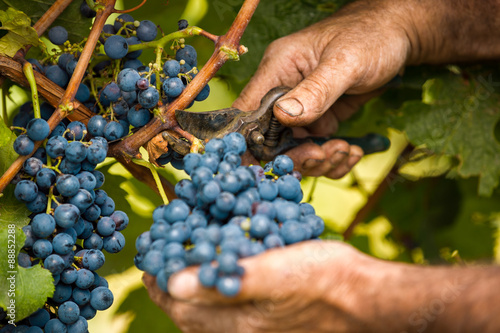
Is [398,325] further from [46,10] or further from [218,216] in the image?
[46,10]

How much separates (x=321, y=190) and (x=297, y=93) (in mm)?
1305

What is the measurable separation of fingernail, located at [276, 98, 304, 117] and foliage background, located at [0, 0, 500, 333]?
0.58m

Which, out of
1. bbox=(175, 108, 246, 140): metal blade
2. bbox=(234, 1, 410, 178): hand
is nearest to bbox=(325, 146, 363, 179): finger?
bbox=(234, 1, 410, 178): hand

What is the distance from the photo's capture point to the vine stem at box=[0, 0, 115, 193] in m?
1.15

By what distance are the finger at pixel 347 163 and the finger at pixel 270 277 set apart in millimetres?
1042

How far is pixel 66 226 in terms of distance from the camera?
109cm

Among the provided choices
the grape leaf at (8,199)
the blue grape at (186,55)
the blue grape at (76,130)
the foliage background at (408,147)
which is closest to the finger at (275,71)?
the foliage background at (408,147)

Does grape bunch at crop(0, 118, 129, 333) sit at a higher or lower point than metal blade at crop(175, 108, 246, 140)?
lower

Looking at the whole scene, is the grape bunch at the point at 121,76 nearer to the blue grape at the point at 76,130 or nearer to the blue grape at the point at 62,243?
the blue grape at the point at 76,130

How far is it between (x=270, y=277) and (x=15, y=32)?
923 millimetres

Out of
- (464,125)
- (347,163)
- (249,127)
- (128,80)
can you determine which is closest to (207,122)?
(249,127)

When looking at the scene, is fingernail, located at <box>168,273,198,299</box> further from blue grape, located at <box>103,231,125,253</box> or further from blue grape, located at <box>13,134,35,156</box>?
blue grape, located at <box>13,134,35,156</box>

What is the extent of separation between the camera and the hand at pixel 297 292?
0.80 m

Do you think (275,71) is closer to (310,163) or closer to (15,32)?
(310,163)
